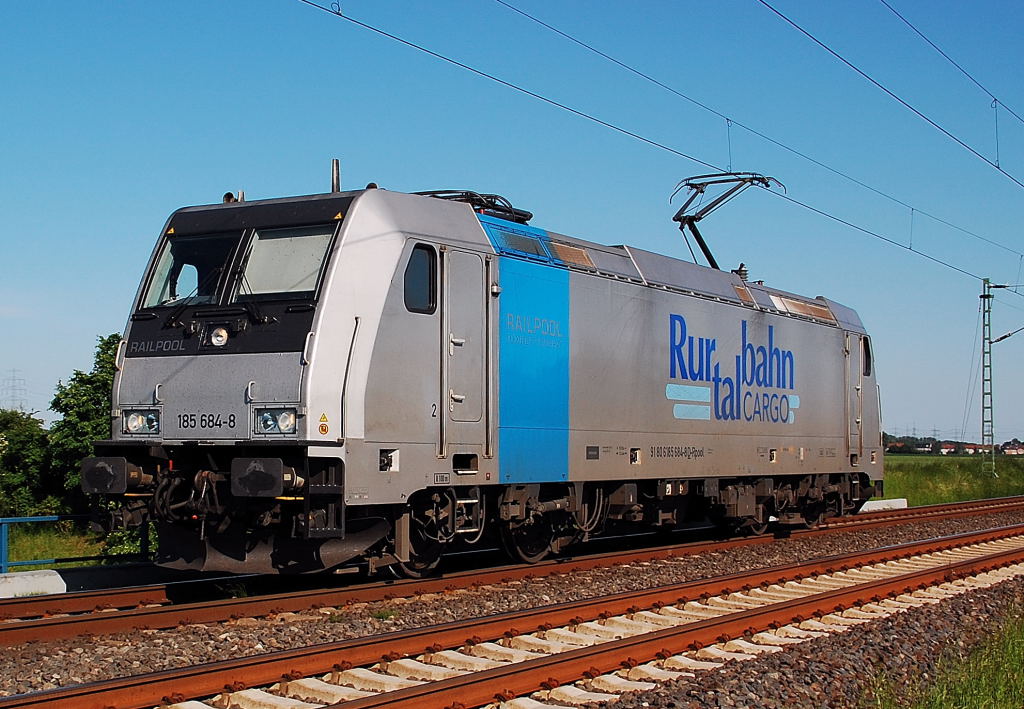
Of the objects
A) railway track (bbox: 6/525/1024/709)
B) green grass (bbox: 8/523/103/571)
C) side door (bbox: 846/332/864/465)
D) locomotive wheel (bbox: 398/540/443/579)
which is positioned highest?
side door (bbox: 846/332/864/465)

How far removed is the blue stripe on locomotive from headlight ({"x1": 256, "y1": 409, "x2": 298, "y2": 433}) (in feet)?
9.18

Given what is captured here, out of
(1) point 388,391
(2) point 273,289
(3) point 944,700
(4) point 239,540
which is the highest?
(2) point 273,289

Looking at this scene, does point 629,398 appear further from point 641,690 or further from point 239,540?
point 641,690

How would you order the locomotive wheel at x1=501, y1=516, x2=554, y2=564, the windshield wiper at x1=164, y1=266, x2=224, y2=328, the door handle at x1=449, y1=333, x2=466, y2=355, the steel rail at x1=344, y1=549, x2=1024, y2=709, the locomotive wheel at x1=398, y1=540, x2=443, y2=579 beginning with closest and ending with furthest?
the steel rail at x1=344, y1=549, x2=1024, y2=709
the windshield wiper at x1=164, y1=266, x2=224, y2=328
the door handle at x1=449, y1=333, x2=466, y2=355
the locomotive wheel at x1=398, y1=540, x2=443, y2=579
the locomotive wheel at x1=501, y1=516, x2=554, y2=564

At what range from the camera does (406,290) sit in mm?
11227

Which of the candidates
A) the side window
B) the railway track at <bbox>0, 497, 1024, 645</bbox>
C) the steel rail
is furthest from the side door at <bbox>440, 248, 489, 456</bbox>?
the steel rail

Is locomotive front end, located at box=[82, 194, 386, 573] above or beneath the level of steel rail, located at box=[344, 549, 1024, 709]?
above

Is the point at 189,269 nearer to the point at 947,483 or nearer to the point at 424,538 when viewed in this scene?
the point at 424,538

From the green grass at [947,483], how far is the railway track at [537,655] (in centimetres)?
2494

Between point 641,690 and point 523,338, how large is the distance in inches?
230

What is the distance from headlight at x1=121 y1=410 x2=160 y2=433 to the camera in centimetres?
1107

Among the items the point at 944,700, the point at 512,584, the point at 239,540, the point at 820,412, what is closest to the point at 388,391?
the point at 239,540

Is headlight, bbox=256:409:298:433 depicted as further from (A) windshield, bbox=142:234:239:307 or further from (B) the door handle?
(B) the door handle

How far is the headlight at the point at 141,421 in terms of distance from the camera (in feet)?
36.3
